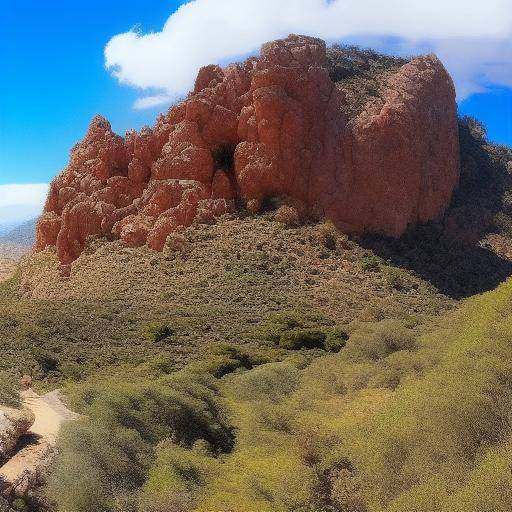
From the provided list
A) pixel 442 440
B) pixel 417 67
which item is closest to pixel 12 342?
pixel 442 440

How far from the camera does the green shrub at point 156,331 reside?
28.1 metres

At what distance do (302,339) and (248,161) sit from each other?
52.9ft

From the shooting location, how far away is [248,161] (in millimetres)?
40875

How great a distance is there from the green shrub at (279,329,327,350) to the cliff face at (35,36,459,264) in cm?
1262

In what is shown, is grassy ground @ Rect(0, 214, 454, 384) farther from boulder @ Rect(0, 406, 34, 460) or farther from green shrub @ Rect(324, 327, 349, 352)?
boulder @ Rect(0, 406, 34, 460)

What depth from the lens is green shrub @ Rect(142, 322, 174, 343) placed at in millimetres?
28078

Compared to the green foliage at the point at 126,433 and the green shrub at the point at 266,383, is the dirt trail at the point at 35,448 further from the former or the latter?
the green shrub at the point at 266,383

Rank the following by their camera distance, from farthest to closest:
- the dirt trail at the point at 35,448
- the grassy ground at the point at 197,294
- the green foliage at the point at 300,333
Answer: the green foliage at the point at 300,333 < the grassy ground at the point at 197,294 < the dirt trail at the point at 35,448

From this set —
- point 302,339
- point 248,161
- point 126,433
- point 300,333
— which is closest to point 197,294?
point 300,333

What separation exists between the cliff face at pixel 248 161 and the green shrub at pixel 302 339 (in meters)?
12.6

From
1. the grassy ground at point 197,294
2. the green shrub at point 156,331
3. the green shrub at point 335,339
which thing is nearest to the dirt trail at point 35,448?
the grassy ground at point 197,294

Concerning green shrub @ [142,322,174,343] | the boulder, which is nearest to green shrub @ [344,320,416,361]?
green shrub @ [142,322,174,343]

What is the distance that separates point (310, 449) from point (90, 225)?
1173 inches

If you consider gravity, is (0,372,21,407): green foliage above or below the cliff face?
below
